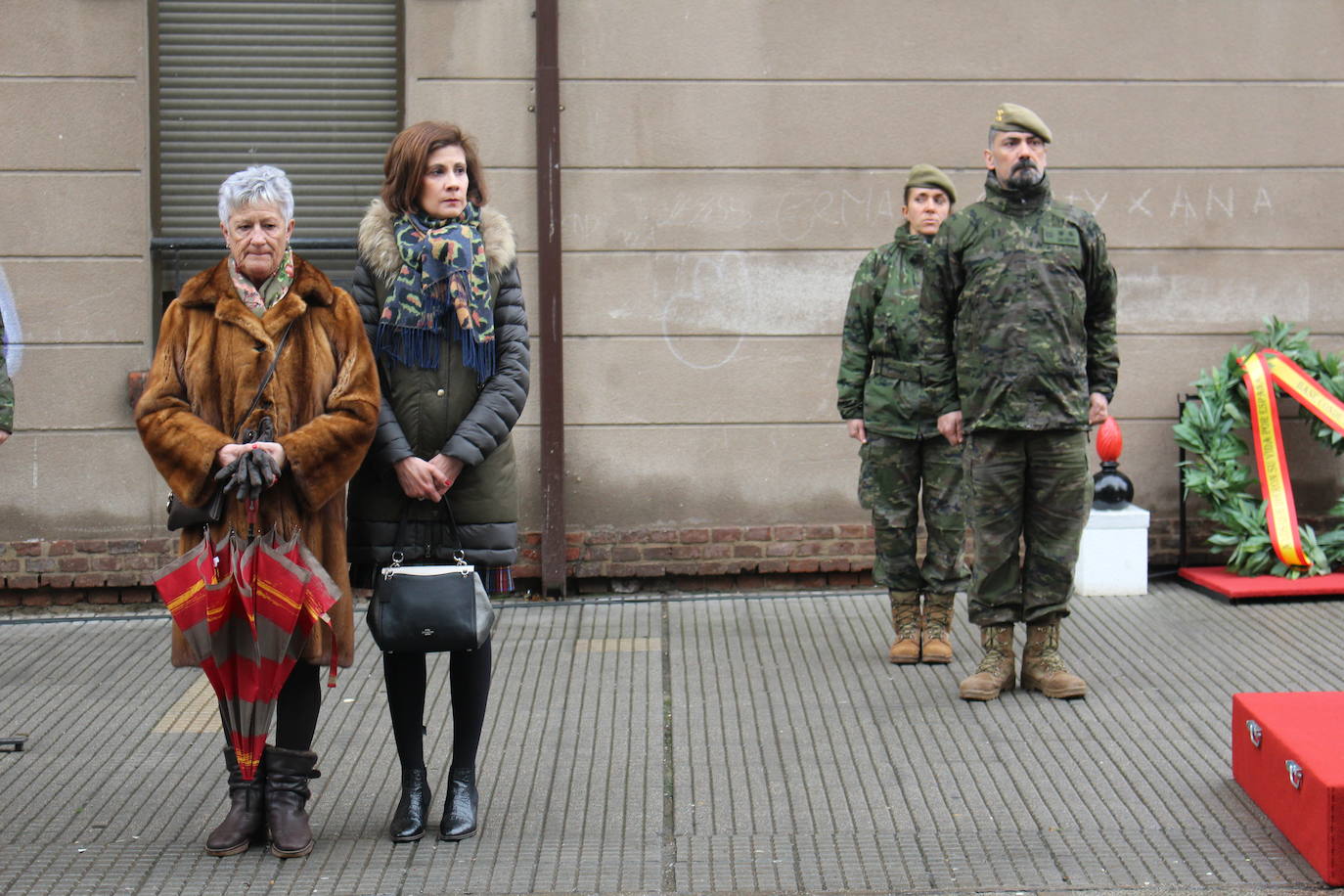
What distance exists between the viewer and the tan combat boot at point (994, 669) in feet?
19.3

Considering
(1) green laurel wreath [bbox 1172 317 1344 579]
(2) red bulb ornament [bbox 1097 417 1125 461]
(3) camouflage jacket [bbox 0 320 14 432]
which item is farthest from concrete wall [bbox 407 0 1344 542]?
(3) camouflage jacket [bbox 0 320 14 432]

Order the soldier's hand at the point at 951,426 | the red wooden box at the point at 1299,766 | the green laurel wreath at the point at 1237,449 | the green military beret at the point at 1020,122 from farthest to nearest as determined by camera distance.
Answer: the green laurel wreath at the point at 1237,449
the soldier's hand at the point at 951,426
the green military beret at the point at 1020,122
the red wooden box at the point at 1299,766

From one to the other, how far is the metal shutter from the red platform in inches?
183

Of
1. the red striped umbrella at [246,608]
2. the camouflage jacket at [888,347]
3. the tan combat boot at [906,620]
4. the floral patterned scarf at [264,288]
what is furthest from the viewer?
the tan combat boot at [906,620]

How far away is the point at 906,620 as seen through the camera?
261 inches

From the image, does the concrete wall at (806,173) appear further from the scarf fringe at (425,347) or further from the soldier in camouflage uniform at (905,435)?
the scarf fringe at (425,347)

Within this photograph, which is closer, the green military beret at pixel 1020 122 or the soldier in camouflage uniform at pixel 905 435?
the green military beret at pixel 1020 122

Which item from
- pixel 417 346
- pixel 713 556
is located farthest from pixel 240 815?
pixel 713 556

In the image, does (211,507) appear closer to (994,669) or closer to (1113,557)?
(994,669)

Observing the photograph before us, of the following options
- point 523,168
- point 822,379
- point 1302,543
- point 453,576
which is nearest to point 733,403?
point 822,379

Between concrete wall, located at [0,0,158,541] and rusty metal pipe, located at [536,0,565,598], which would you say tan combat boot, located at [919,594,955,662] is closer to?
rusty metal pipe, located at [536,0,565,598]

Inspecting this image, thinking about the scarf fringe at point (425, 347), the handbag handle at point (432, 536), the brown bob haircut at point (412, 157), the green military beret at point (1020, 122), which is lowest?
the handbag handle at point (432, 536)

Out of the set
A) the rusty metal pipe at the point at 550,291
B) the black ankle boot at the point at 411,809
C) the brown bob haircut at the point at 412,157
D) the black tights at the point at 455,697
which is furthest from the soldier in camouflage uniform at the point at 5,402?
the rusty metal pipe at the point at 550,291

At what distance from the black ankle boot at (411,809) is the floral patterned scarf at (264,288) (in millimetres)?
1361
